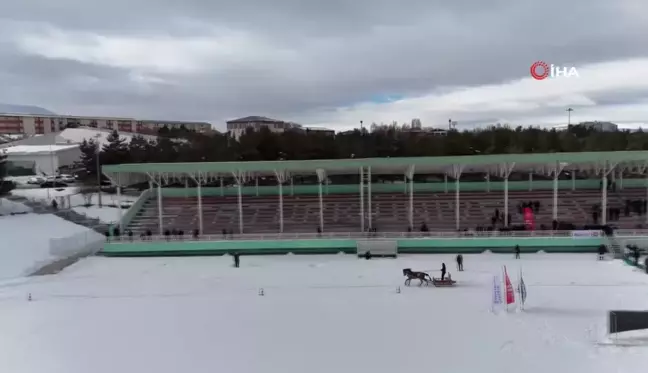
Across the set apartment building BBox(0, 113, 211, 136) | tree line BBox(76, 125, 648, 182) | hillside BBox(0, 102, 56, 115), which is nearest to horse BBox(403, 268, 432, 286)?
tree line BBox(76, 125, 648, 182)

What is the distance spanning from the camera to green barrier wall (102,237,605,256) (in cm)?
2075

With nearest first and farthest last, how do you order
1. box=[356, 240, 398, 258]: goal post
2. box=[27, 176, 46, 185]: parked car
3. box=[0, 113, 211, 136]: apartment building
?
box=[356, 240, 398, 258]: goal post
box=[27, 176, 46, 185]: parked car
box=[0, 113, 211, 136]: apartment building

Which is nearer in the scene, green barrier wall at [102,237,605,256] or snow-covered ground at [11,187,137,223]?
green barrier wall at [102,237,605,256]

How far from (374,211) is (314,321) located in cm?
1657

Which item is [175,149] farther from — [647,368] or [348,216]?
[647,368]

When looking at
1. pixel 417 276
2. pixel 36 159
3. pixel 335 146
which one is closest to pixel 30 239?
pixel 417 276

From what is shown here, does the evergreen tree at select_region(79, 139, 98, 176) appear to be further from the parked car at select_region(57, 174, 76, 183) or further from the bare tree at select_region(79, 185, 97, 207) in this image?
the bare tree at select_region(79, 185, 97, 207)

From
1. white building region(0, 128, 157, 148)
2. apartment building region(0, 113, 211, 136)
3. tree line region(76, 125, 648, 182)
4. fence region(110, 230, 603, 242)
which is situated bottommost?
fence region(110, 230, 603, 242)

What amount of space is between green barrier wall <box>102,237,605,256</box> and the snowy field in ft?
8.03

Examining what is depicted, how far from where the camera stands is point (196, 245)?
21719 mm

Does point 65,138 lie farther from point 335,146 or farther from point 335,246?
point 335,246

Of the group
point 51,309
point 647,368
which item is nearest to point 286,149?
point 51,309

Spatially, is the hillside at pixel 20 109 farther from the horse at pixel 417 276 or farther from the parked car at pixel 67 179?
the horse at pixel 417 276

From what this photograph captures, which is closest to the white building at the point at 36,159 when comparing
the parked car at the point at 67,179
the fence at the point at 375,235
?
the parked car at the point at 67,179
